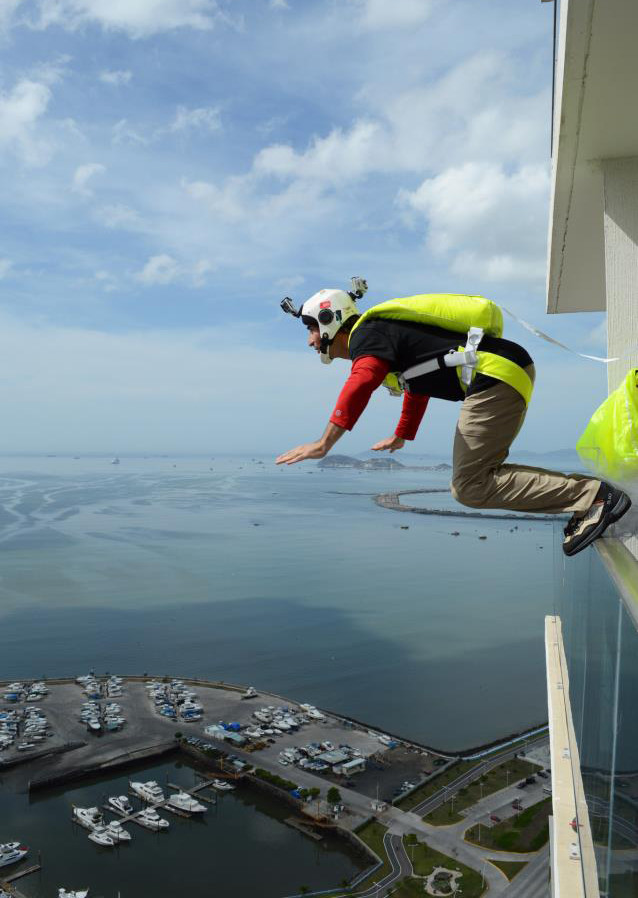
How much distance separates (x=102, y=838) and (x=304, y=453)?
13177mm

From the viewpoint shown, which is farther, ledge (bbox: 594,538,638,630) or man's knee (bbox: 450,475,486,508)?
man's knee (bbox: 450,475,486,508)

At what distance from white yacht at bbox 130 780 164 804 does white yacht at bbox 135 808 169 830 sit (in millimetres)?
525

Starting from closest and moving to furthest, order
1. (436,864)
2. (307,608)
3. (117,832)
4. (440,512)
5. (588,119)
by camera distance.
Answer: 1. (588,119)
2. (436,864)
3. (117,832)
4. (307,608)
5. (440,512)

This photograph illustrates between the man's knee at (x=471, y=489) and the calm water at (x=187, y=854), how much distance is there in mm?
11290

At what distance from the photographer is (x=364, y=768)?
14.4 meters

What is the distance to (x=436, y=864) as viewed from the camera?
35.6 ft

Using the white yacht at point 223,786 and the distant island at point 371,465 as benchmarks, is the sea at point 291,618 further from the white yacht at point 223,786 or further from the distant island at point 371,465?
the distant island at point 371,465

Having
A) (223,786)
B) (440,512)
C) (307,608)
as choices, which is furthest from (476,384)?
(440,512)

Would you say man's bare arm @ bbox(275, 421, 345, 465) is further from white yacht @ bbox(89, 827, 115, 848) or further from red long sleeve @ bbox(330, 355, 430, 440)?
white yacht @ bbox(89, 827, 115, 848)

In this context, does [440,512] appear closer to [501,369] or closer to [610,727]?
[501,369]

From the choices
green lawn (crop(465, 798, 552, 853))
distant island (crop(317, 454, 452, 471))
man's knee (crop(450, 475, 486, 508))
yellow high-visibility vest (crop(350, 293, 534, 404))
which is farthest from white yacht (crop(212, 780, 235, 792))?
distant island (crop(317, 454, 452, 471))

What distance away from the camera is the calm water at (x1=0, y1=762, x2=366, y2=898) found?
35.1 ft

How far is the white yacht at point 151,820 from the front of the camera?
12320 millimetres

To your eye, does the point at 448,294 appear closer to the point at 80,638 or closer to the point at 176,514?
the point at 80,638
